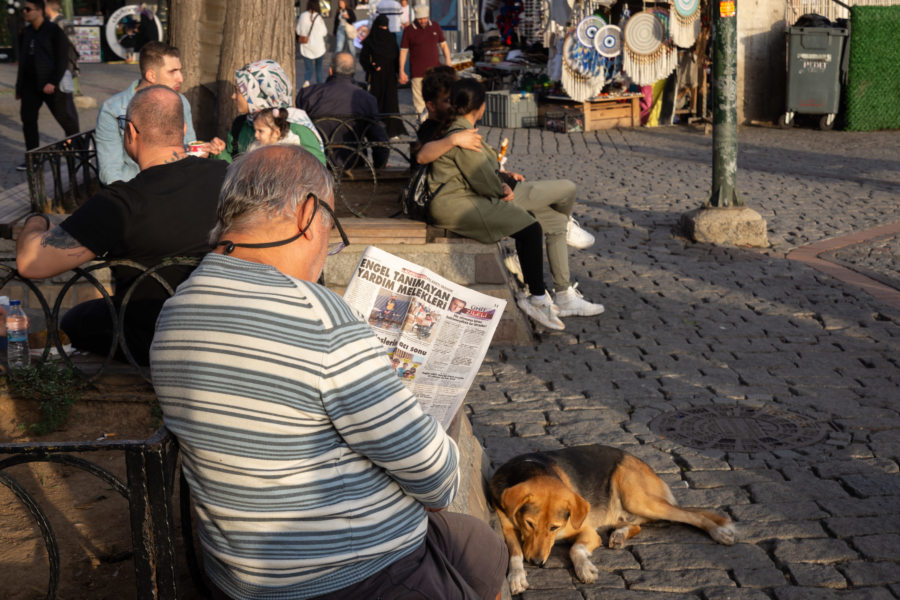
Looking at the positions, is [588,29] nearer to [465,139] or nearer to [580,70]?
[580,70]

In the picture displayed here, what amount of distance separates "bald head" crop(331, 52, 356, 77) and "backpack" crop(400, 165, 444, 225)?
3251mm

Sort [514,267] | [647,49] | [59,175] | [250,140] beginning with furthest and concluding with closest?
[647,49], [514,267], [59,175], [250,140]

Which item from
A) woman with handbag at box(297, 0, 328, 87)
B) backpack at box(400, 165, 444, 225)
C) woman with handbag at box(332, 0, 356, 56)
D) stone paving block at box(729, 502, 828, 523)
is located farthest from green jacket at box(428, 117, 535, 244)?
woman with handbag at box(332, 0, 356, 56)

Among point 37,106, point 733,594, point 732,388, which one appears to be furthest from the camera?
point 37,106

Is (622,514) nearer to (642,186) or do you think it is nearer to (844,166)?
(642,186)

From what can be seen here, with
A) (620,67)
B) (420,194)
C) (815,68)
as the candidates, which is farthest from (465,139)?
(815,68)

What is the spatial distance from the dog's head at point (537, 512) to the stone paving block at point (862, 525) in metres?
1.11

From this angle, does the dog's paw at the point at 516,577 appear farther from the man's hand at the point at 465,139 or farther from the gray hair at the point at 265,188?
the man's hand at the point at 465,139

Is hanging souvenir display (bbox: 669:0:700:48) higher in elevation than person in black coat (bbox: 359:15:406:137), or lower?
higher

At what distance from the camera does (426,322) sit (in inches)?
133

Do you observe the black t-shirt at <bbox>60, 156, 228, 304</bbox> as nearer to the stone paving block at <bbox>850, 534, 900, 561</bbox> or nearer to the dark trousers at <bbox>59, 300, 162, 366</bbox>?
the dark trousers at <bbox>59, 300, 162, 366</bbox>

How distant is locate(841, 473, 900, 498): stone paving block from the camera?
4324mm

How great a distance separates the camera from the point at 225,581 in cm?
240

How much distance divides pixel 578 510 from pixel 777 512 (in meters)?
0.95
